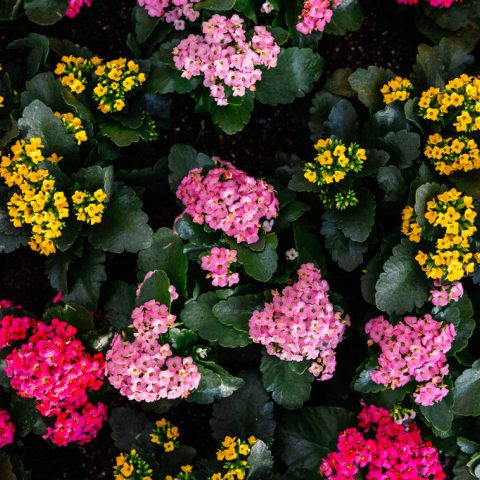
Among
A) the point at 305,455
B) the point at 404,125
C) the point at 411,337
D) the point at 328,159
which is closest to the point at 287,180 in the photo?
the point at 328,159

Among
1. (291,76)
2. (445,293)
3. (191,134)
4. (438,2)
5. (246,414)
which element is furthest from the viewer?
(191,134)

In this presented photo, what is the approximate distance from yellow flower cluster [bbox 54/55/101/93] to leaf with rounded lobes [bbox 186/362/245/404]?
1260 millimetres

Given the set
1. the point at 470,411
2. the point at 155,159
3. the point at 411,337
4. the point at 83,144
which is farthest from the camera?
the point at 155,159

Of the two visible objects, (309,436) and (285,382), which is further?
(309,436)

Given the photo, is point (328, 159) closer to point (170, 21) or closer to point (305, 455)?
point (170, 21)

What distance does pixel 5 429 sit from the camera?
8.39 ft

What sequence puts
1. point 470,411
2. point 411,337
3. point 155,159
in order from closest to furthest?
point 411,337 < point 470,411 < point 155,159

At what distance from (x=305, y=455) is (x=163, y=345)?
828 mm

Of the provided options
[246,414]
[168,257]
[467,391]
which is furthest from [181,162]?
[467,391]

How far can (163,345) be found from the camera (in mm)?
2441

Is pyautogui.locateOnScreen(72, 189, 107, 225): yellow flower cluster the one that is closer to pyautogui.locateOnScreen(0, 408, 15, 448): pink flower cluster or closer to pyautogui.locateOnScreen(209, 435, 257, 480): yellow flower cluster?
pyautogui.locateOnScreen(0, 408, 15, 448): pink flower cluster

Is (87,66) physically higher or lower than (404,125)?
higher

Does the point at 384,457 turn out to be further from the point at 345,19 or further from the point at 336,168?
the point at 345,19

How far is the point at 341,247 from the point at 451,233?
490 mm
